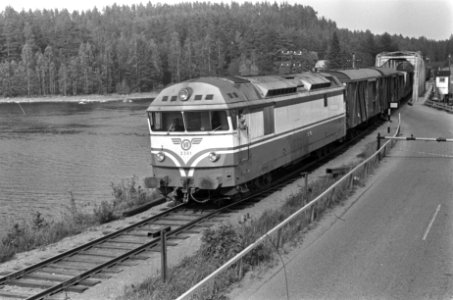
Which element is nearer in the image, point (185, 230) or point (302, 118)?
point (185, 230)

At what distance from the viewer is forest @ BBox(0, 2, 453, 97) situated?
129375 millimetres

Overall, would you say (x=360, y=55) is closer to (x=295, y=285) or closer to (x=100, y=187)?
(x=100, y=187)

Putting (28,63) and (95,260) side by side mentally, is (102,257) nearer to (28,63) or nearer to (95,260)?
(95,260)

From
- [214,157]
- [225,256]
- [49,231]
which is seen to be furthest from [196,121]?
[225,256]

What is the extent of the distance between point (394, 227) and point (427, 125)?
30.3 meters

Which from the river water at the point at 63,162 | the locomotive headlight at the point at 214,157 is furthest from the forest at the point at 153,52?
the locomotive headlight at the point at 214,157

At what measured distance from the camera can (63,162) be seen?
41.0 metres

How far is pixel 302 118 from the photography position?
23266mm

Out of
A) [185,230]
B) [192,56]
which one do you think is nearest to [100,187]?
[185,230]

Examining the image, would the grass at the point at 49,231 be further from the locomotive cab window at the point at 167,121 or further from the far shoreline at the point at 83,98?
the far shoreline at the point at 83,98

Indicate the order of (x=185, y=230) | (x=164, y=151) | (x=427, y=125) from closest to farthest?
(x=185, y=230)
(x=164, y=151)
(x=427, y=125)

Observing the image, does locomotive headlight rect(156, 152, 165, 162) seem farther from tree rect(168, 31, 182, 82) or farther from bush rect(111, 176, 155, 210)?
tree rect(168, 31, 182, 82)

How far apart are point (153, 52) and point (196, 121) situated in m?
142

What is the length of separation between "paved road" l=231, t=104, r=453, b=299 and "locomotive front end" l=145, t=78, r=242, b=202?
370 centimetres
